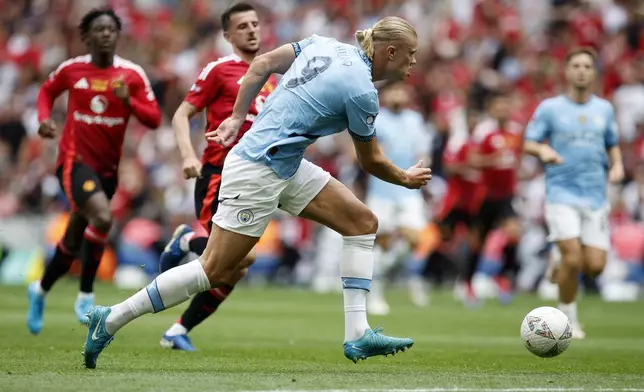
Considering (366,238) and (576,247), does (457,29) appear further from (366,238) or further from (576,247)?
(366,238)

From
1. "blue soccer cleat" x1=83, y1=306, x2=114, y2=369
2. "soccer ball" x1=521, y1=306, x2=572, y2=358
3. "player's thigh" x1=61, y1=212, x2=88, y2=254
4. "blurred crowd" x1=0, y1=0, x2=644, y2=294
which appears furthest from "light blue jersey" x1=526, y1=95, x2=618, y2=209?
"blurred crowd" x1=0, y1=0, x2=644, y2=294

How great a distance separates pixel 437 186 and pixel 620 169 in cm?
1065

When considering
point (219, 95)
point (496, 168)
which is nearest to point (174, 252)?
point (219, 95)

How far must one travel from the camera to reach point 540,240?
20.9m

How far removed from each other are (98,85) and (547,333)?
524 centimetres

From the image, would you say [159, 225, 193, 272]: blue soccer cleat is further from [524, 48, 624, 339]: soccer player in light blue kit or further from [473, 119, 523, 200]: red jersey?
[473, 119, 523, 200]: red jersey

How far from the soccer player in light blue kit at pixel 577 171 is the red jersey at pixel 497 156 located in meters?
5.89

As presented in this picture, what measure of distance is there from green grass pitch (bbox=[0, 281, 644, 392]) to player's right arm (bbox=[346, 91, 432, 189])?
1310 millimetres

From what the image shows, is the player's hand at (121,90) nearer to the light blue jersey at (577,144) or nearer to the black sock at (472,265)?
the light blue jersey at (577,144)

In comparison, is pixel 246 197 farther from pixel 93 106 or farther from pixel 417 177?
pixel 93 106

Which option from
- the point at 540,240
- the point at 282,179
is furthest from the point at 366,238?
the point at 540,240

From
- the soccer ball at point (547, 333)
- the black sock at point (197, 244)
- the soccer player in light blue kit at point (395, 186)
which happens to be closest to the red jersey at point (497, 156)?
the soccer player in light blue kit at point (395, 186)

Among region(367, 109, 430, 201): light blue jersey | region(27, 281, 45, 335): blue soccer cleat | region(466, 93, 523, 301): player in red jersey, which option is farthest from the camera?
region(466, 93, 523, 301): player in red jersey

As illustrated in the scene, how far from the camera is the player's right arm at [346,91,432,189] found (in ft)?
24.7
